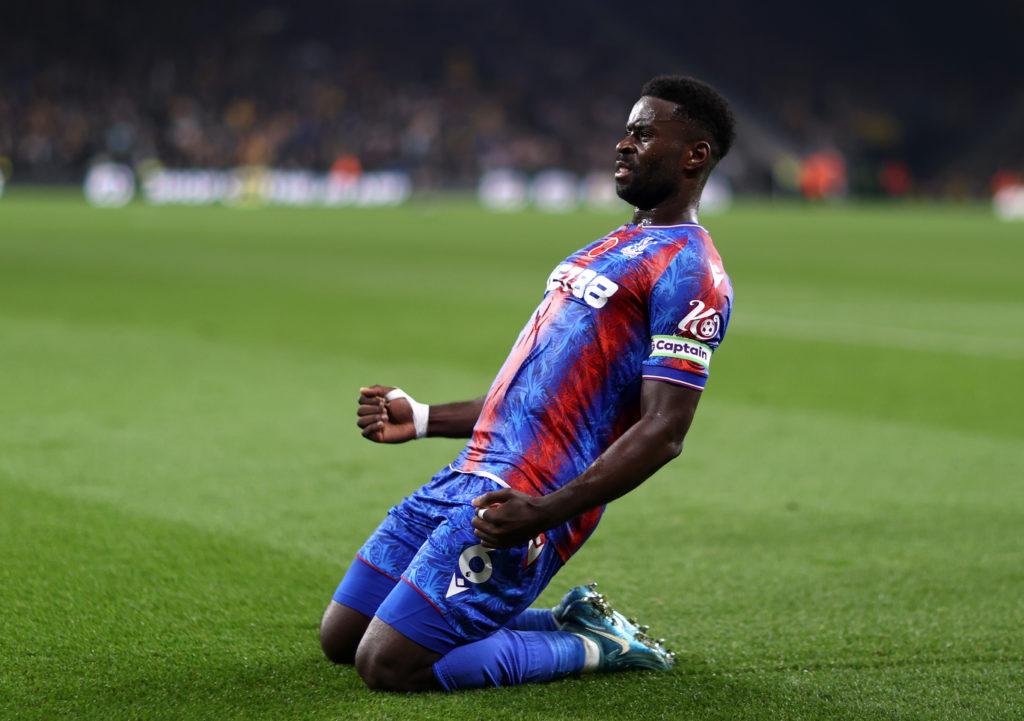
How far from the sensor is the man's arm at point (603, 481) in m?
3.72

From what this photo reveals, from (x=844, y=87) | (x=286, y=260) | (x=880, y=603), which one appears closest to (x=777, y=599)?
(x=880, y=603)

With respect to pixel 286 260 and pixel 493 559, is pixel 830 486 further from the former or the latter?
pixel 286 260

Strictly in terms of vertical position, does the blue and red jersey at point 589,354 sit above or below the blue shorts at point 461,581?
above

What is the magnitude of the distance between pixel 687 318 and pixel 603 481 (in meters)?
0.47

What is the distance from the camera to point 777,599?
5.09 meters

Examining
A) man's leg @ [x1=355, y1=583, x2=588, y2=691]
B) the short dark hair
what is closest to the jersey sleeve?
the short dark hair

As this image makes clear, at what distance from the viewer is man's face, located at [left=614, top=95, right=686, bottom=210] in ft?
13.0

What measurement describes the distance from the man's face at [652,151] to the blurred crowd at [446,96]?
37893mm

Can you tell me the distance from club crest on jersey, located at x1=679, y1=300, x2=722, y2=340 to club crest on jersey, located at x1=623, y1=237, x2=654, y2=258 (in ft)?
0.76

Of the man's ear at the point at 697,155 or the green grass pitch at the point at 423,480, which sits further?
the green grass pitch at the point at 423,480

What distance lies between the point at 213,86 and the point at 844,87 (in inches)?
1020

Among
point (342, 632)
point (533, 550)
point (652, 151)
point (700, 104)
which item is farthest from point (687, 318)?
point (342, 632)

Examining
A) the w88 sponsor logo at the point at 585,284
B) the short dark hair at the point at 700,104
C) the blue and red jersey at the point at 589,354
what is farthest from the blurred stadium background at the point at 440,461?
the short dark hair at the point at 700,104

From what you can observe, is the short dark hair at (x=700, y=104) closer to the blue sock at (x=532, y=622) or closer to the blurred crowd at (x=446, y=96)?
the blue sock at (x=532, y=622)
